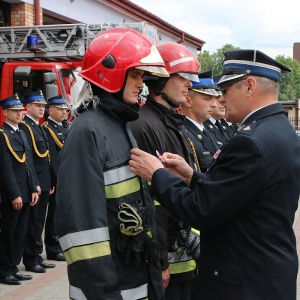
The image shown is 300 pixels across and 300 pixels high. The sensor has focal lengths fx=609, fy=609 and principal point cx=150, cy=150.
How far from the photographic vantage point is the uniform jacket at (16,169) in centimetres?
686

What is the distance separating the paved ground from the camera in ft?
20.7

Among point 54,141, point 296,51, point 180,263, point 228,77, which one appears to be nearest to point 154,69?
point 228,77

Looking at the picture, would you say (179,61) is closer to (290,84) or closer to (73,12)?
(73,12)

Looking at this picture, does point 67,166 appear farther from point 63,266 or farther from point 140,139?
point 63,266

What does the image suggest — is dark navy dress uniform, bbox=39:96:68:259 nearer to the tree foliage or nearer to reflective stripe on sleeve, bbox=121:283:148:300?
reflective stripe on sleeve, bbox=121:283:148:300

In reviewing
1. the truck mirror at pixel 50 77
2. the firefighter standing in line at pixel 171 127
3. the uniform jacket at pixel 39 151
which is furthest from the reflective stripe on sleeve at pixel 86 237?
the truck mirror at pixel 50 77

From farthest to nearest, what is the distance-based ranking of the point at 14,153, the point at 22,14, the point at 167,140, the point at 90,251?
1. the point at 22,14
2. the point at 14,153
3. the point at 167,140
4. the point at 90,251

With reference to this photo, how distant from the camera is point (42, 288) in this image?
6609 mm

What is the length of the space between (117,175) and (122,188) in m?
0.07

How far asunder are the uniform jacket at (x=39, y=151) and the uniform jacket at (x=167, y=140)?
13.2 ft

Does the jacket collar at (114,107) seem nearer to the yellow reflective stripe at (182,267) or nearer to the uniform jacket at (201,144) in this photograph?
the yellow reflective stripe at (182,267)

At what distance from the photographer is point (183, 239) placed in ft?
12.8

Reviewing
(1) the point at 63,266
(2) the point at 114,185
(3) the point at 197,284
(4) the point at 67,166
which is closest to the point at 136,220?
(2) the point at 114,185

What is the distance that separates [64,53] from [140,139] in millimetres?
8928
